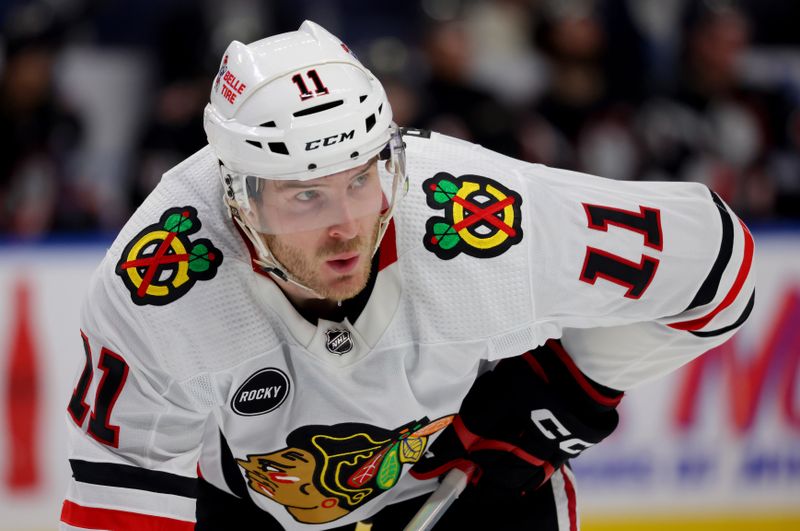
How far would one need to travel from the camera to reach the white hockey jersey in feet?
6.94

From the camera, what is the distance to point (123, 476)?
7.03 feet

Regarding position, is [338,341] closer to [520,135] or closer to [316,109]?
[316,109]

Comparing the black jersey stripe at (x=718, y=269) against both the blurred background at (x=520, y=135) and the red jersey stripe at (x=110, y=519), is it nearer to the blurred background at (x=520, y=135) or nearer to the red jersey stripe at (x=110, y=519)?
the red jersey stripe at (x=110, y=519)

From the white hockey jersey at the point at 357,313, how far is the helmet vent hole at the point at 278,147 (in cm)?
23

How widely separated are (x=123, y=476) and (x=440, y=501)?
28.8 inches

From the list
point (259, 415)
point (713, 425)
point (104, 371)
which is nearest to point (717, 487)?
point (713, 425)

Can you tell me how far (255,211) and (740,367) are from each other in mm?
2339

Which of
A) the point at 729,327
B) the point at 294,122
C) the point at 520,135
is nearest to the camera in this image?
the point at 294,122

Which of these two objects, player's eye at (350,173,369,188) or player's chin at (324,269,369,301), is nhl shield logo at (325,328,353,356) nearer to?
player's chin at (324,269,369,301)

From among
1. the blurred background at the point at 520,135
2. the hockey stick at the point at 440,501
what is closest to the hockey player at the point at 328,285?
the hockey stick at the point at 440,501

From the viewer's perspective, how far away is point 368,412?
2.25 meters

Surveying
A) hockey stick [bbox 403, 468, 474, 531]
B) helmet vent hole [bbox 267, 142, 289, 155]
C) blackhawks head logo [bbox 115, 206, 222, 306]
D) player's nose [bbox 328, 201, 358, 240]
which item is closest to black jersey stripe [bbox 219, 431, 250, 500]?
hockey stick [bbox 403, 468, 474, 531]

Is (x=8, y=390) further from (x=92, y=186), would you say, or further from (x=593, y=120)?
(x=593, y=120)

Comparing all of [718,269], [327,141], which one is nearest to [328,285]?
[327,141]
